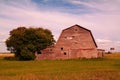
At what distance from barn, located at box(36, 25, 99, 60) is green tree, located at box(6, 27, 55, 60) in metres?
2.21

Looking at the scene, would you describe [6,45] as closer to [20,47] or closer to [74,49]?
[20,47]

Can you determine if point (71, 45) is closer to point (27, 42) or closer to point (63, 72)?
point (27, 42)

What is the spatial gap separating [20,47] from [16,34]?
4.67m

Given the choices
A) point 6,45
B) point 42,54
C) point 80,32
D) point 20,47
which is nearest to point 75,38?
point 80,32

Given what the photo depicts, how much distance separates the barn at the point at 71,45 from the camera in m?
70.7

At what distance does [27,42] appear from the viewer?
72.6 metres

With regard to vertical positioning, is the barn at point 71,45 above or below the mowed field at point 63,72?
above

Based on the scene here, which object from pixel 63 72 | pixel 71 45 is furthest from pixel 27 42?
pixel 63 72

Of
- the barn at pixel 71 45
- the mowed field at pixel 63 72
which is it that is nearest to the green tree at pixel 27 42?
the barn at pixel 71 45

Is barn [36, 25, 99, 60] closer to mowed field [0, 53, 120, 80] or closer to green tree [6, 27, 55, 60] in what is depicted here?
green tree [6, 27, 55, 60]

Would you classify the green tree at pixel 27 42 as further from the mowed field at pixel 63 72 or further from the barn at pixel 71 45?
the mowed field at pixel 63 72

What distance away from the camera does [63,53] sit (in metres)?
71.4

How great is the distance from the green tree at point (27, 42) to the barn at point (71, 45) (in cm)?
221

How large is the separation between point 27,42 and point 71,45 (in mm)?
11444
